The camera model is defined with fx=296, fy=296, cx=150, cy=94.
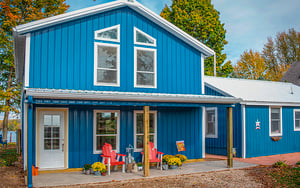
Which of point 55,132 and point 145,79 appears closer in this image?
point 55,132

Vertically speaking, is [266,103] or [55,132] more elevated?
[266,103]

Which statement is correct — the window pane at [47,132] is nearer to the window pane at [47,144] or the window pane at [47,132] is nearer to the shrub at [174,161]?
the window pane at [47,144]

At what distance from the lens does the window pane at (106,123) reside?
36.2 feet

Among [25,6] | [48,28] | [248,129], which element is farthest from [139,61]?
[25,6]

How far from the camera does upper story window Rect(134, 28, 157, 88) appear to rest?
1171 centimetres

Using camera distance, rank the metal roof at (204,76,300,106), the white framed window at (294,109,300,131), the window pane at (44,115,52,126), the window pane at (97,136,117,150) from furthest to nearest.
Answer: the white framed window at (294,109,300,131)
the metal roof at (204,76,300,106)
the window pane at (97,136,117,150)
the window pane at (44,115,52,126)

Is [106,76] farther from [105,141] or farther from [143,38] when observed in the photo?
[105,141]

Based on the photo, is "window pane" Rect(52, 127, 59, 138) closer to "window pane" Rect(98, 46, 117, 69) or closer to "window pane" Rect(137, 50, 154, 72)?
"window pane" Rect(98, 46, 117, 69)

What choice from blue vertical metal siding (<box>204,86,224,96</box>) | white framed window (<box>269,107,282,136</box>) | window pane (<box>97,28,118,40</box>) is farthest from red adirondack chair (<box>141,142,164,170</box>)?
white framed window (<box>269,107,282,136</box>)

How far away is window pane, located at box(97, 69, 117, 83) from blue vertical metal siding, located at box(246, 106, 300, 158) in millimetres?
6996

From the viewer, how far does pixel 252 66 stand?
38.8m

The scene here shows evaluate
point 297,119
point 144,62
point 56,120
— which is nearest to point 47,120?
point 56,120

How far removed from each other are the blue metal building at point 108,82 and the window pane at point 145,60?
40 mm

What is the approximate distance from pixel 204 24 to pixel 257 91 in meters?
14.3
